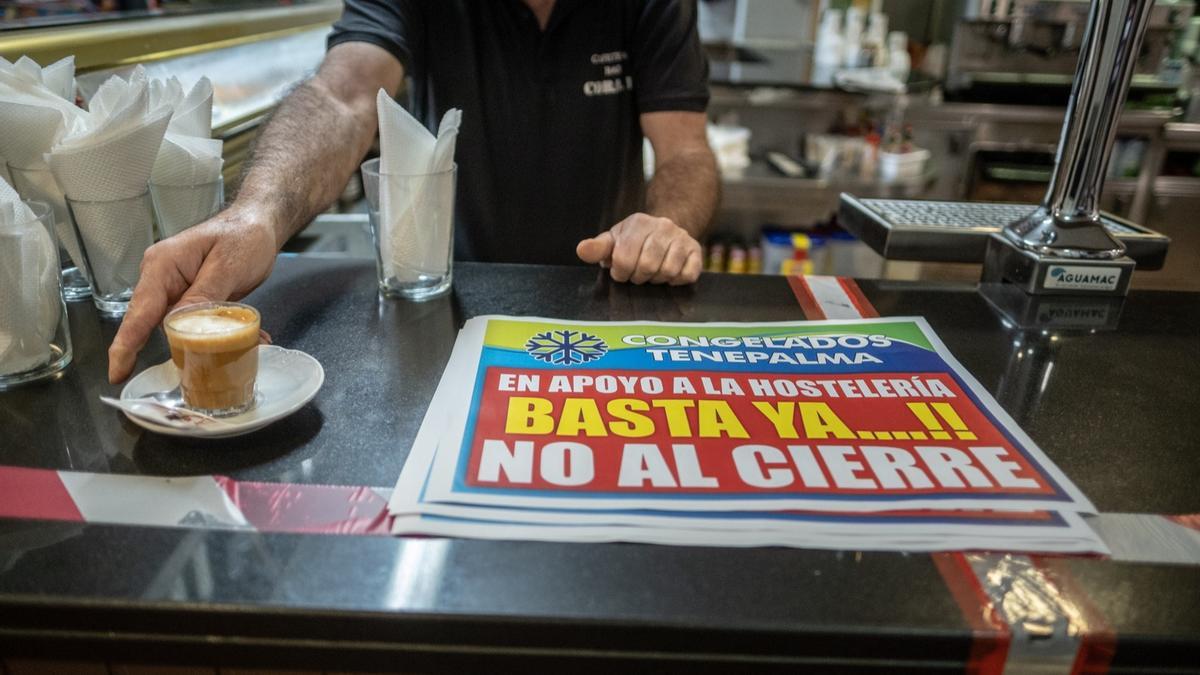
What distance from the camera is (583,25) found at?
1.66 meters

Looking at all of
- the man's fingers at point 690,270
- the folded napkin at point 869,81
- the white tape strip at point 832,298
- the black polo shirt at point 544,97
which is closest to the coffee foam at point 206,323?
the man's fingers at point 690,270

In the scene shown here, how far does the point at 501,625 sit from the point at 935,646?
287 mm

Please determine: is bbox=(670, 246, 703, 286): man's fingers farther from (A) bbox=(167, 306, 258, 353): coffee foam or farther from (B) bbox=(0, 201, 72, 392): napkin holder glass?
(B) bbox=(0, 201, 72, 392): napkin holder glass

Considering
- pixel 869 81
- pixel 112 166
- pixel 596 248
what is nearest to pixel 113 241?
pixel 112 166

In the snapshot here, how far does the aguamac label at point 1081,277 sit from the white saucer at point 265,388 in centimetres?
95

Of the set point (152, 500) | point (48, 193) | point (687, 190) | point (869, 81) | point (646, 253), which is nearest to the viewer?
point (152, 500)

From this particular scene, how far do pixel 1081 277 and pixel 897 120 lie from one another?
2.13 m

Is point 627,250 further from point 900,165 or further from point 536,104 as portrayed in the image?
point 900,165

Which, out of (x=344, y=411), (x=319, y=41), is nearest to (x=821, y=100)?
(x=319, y=41)

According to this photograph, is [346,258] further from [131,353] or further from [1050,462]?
[1050,462]

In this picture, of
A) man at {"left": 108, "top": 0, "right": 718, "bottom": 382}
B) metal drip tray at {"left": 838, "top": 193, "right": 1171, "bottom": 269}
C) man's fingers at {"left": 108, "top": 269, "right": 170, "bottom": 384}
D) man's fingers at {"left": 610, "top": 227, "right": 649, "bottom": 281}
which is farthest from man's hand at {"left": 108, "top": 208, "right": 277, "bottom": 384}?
metal drip tray at {"left": 838, "top": 193, "right": 1171, "bottom": 269}

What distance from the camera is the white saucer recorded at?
69 centimetres

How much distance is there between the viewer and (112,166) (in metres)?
0.94

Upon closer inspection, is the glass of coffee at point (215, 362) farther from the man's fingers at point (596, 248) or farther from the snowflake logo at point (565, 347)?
the man's fingers at point (596, 248)
